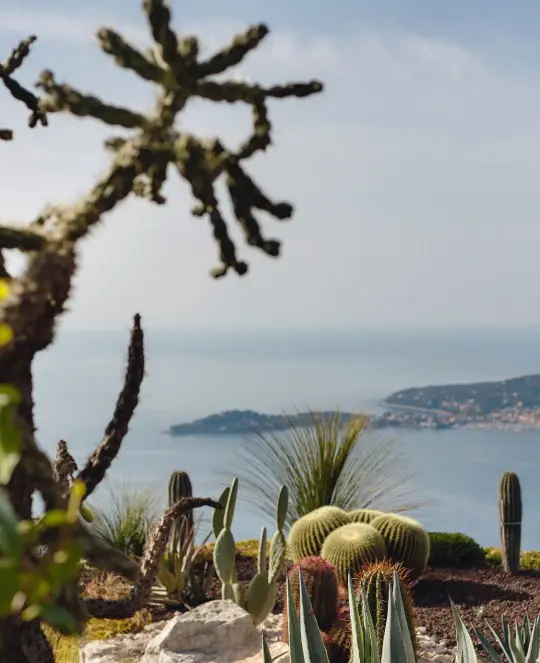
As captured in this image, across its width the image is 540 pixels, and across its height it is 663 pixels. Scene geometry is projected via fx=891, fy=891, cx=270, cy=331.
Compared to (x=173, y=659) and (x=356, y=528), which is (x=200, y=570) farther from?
(x=173, y=659)

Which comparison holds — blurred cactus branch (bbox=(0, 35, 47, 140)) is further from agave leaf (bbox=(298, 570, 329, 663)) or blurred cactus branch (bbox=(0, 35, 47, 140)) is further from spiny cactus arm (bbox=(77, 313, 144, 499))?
agave leaf (bbox=(298, 570, 329, 663))

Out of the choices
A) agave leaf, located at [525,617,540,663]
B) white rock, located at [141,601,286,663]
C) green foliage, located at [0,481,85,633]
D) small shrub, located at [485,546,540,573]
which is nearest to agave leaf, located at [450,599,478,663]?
agave leaf, located at [525,617,540,663]

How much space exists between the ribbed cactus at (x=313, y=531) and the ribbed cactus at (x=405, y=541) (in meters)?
0.37

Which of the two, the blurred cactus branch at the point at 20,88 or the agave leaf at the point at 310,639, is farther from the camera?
the agave leaf at the point at 310,639

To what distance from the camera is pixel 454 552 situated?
9.74 meters

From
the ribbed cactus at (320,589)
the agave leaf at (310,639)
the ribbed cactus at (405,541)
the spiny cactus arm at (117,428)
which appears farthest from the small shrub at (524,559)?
the spiny cactus arm at (117,428)

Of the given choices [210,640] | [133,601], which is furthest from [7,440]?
[210,640]

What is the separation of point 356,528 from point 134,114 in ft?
23.2

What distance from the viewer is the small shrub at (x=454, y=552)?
9.72 metres

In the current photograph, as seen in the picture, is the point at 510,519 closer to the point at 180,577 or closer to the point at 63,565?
the point at 180,577

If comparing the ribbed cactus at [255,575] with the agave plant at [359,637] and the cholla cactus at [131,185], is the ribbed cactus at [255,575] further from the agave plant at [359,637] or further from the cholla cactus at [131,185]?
the cholla cactus at [131,185]

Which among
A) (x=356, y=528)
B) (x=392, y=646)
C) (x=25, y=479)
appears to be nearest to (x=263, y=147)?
(x=25, y=479)

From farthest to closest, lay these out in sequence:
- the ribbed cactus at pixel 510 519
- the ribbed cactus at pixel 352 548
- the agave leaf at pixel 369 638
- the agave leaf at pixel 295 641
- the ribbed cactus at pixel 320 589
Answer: the ribbed cactus at pixel 510 519
the ribbed cactus at pixel 352 548
the ribbed cactus at pixel 320 589
the agave leaf at pixel 295 641
the agave leaf at pixel 369 638

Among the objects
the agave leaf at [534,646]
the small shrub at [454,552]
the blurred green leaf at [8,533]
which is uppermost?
the blurred green leaf at [8,533]
